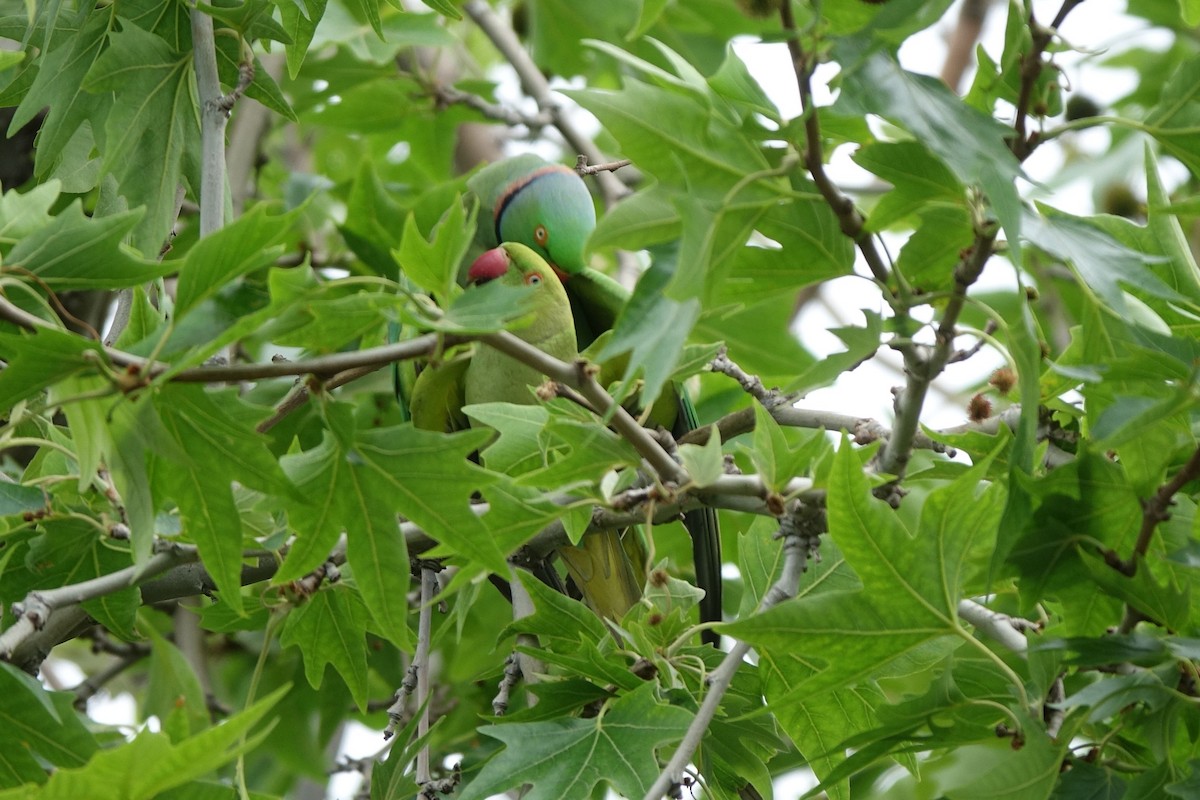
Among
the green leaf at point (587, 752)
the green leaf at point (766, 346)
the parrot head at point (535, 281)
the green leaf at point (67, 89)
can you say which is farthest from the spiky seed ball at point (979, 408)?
the green leaf at point (766, 346)

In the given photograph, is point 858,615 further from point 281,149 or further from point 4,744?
point 281,149

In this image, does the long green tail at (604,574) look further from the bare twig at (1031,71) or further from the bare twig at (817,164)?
the bare twig at (1031,71)

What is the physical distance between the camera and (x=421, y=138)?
419cm

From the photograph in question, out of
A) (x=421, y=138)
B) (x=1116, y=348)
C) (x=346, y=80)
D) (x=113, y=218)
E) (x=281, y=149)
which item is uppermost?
(x=113, y=218)

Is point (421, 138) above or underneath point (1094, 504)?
underneath

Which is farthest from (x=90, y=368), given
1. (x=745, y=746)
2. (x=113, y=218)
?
(x=745, y=746)

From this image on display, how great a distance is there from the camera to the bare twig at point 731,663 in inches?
56.3

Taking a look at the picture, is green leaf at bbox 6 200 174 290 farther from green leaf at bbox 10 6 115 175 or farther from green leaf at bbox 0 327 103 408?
green leaf at bbox 10 6 115 175

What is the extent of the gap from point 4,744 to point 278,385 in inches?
69.0

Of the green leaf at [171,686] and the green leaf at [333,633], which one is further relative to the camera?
the green leaf at [171,686]

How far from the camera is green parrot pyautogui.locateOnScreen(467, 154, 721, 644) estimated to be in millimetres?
2637

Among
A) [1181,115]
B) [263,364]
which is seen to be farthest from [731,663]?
[1181,115]

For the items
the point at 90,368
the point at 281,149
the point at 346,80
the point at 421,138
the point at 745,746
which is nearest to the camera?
the point at 90,368

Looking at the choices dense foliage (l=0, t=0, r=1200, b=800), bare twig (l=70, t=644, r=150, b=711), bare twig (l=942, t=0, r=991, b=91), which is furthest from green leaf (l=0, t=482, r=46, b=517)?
bare twig (l=942, t=0, r=991, b=91)
